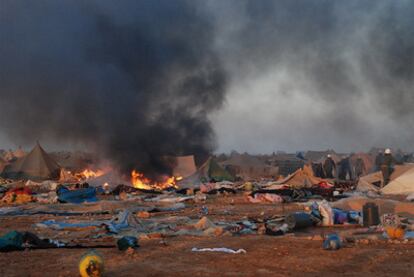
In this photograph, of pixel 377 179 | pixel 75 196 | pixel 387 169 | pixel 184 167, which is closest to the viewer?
pixel 75 196

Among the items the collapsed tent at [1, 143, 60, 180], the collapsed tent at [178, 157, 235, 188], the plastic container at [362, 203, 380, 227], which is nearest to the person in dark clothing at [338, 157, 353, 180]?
the collapsed tent at [178, 157, 235, 188]

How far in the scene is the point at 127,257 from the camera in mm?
7418

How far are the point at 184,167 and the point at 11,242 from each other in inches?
1059

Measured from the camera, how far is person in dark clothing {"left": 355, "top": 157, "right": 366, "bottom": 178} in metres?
36.4

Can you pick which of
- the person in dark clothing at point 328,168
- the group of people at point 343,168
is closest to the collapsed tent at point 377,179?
the group of people at point 343,168

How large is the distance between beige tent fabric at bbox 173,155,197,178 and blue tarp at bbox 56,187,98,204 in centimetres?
1426

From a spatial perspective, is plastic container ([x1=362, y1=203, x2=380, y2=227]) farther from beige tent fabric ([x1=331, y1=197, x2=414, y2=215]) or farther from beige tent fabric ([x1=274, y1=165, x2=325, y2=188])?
beige tent fabric ([x1=274, y1=165, x2=325, y2=188])

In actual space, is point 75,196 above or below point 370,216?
above

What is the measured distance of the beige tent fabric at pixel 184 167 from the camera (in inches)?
1361

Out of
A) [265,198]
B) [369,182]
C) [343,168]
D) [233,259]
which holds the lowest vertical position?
[233,259]

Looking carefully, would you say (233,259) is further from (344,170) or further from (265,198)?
(344,170)

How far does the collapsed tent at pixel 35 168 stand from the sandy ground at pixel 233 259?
27.8 metres

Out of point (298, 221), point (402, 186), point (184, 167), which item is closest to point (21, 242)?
point (298, 221)

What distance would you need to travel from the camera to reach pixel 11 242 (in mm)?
8133
